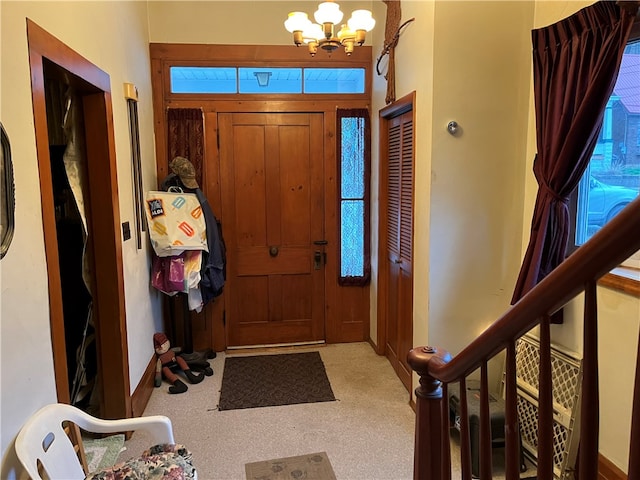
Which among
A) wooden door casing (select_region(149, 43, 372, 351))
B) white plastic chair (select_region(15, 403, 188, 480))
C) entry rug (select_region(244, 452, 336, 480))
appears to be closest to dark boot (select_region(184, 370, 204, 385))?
wooden door casing (select_region(149, 43, 372, 351))

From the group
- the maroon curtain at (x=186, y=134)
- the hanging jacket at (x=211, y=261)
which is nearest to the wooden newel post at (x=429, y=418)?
the hanging jacket at (x=211, y=261)

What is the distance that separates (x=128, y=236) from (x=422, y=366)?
86.2 inches

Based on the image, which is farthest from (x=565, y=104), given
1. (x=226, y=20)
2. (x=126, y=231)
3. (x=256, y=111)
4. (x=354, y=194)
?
(x=226, y=20)

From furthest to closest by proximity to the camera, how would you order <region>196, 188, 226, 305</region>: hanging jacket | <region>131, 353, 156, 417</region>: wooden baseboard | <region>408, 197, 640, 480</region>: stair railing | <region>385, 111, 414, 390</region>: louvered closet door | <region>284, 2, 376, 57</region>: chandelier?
<region>196, 188, 226, 305</region>: hanging jacket → <region>385, 111, 414, 390</region>: louvered closet door → <region>131, 353, 156, 417</region>: wooden baseboard → <region>284, 2, 376, 57</region>: chandelier → <region>408, 197, 640, 480</region>: stair railing

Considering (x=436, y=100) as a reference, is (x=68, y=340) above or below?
below

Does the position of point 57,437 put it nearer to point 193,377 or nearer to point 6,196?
point 6,196

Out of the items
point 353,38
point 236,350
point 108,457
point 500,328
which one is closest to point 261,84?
point 353,38

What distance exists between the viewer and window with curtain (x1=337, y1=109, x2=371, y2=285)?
3.93m

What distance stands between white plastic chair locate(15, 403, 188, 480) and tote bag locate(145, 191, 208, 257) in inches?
64.7

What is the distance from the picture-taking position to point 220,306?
3.99 metres

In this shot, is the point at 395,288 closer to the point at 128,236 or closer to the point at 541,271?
the point at 541,271

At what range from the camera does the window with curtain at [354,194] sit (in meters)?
3.93

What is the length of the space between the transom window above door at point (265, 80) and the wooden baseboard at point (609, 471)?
10.1 ft

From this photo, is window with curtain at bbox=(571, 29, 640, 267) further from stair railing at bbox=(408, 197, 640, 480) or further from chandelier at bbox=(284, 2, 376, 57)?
chandelier at bbox=(284, 2, 376, 57)
